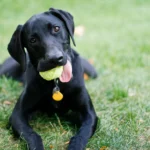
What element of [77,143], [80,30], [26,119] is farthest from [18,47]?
[80,30]

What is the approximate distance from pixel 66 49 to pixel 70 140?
2.72 feet

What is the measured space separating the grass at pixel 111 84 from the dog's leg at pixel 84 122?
76 millimetres

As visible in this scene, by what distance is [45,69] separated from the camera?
3.19m

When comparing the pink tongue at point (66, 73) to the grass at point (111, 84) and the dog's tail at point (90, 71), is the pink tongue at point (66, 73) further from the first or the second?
the dog's tail at point (90, 71)

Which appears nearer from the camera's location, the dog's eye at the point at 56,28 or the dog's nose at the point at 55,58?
the dog's nose at the point at 55,58

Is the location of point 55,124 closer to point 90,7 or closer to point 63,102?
point 63,102

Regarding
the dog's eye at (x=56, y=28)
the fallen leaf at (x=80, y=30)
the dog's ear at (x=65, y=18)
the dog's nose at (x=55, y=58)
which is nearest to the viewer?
the dog's nose at (x=55, y=58)

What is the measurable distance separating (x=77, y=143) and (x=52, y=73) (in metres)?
0.65

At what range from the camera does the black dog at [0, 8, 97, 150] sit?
3146mm

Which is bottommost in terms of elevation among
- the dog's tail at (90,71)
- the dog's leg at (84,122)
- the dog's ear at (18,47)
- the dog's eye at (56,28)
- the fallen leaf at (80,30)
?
the fallen leaf at (80,30)

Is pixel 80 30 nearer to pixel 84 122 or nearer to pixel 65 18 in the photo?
pixel 65 18

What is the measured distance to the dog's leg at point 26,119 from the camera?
10.0ft

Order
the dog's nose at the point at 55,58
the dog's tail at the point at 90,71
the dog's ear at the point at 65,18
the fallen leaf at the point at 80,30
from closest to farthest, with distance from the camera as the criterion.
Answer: the dog's nose at the point at 55,58
the dog's ear at the point at 65,18
the dog's tail at the point at 90,71
the fallen leaf at the point at 80,30

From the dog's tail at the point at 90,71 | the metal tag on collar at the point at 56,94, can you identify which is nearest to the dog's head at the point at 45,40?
the metal tag on collar at the point at 56,94
